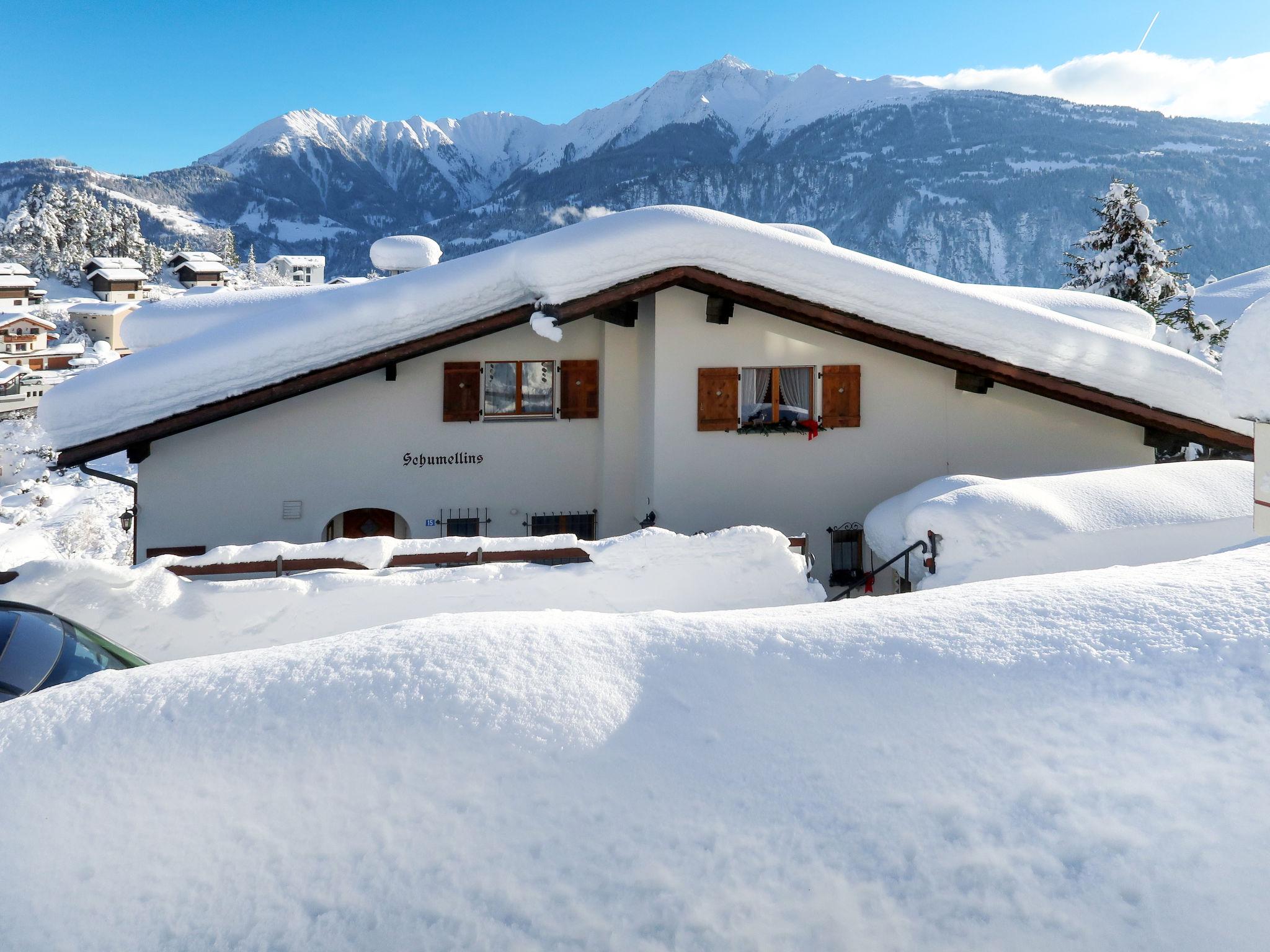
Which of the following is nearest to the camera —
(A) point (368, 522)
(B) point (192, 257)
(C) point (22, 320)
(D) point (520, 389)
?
(D) point (520, 389)

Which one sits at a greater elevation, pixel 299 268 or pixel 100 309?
pixel 299 268

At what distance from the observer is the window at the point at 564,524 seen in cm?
1245

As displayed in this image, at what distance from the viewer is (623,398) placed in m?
12.4

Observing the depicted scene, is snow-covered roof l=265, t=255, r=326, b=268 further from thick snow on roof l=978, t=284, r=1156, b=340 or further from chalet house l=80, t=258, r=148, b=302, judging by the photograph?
thick snow on roof l=978, t=284, r=1156, b=340

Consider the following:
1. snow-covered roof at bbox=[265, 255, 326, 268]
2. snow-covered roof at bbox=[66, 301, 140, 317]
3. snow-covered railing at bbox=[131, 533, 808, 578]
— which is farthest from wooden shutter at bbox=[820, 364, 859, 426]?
snow-covered roof at bbox=[265, 255, 326, 268]

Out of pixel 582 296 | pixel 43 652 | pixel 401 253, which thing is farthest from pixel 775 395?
pixel 401 253

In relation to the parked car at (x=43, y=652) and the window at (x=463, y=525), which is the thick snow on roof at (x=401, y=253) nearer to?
the window at (x=463, y=525)

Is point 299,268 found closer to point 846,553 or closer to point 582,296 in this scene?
point 582,296

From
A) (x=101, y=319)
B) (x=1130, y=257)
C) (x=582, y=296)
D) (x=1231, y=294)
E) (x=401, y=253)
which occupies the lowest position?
(x=582, y=296)

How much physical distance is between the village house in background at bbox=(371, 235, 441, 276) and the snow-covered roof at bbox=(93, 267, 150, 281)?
82.5 meters

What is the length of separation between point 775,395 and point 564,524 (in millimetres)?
3305

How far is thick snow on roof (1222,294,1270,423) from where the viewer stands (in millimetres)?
5902

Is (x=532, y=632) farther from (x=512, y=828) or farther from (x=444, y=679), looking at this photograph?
(x=512, y=828)

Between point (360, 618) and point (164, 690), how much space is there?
5386 millimetres
